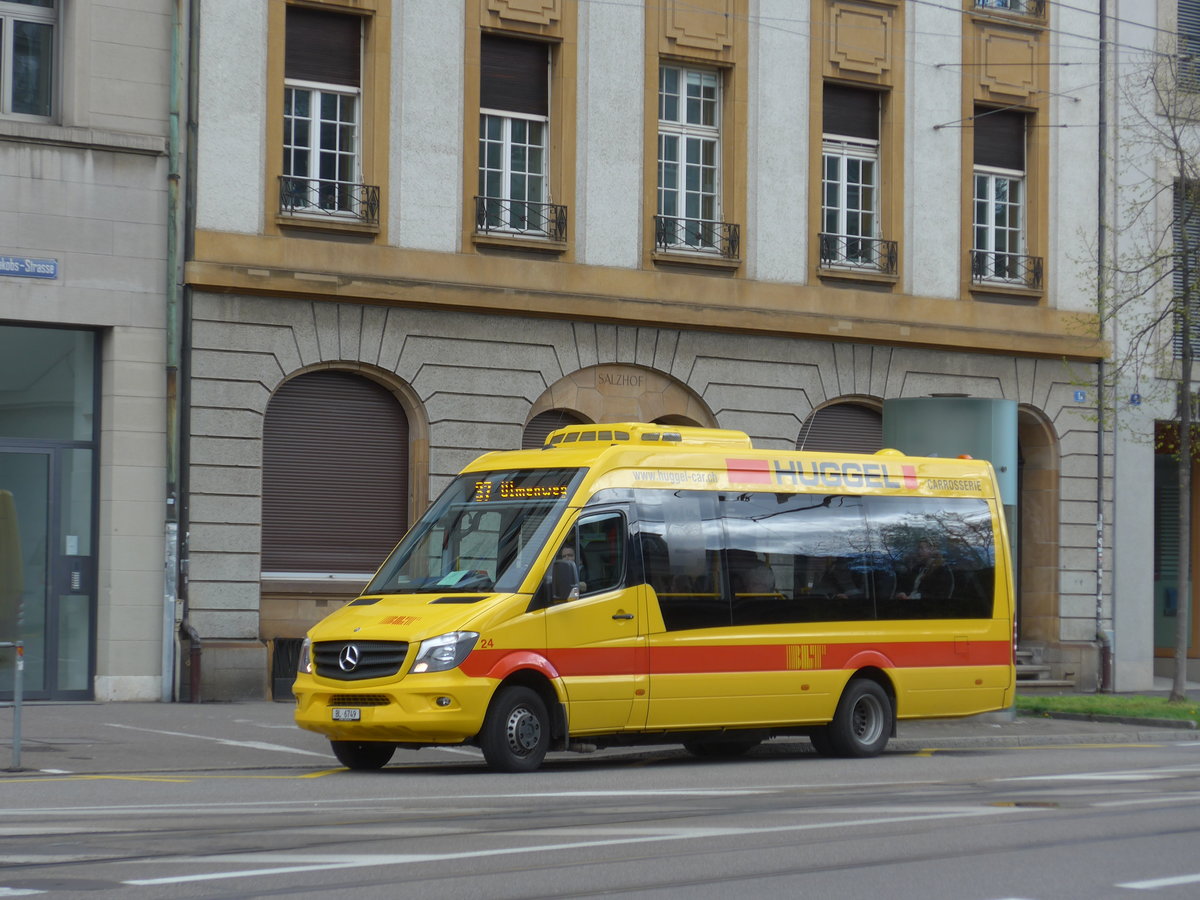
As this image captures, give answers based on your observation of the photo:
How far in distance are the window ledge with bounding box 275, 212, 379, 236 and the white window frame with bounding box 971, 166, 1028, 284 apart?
372 inches

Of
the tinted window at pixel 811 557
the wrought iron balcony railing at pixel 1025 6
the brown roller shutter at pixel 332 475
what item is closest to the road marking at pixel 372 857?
the tinted window at pixel 811 557

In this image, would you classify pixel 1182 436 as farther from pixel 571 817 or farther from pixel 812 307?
pixel 571 817

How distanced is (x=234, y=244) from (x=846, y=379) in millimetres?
8711

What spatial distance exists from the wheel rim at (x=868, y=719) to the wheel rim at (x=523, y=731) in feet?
12.3

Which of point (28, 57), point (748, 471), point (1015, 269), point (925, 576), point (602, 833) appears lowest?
point (602, 833)

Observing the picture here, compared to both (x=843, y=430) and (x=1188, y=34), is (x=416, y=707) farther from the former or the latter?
(x=1188, y=34)

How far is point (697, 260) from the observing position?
24641 mm

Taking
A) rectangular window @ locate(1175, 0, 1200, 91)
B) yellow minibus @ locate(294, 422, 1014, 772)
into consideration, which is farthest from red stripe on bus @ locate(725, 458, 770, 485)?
rectangular window @ locate(1175, 0, 1200, 91)

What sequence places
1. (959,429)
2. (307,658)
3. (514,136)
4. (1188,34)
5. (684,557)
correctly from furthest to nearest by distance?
(1188,34)
(514,136)
(959,429)
(684,557)
(307,658)

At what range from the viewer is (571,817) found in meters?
10.9

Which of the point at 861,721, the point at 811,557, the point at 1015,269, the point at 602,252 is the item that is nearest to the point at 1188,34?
the point at 1015,269

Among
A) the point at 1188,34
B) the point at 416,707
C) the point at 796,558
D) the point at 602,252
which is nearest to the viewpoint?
the point at 416,707

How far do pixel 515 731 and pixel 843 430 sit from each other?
1301 cm

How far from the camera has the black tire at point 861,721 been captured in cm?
1662
